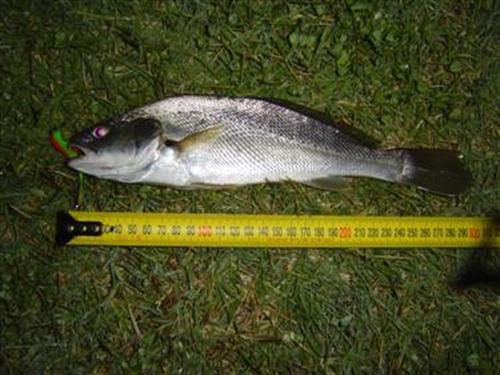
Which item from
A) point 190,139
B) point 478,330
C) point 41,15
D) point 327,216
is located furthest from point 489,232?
point 41,15

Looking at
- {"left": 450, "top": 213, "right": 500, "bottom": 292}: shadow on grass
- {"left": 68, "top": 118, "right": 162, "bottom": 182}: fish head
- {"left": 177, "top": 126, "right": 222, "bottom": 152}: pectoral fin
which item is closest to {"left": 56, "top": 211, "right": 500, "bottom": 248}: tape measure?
{"left": 450, "top": 213, "right": 500, "bottom": 292}: shadow on grass

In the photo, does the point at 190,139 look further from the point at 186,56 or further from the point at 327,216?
the point at 327,216

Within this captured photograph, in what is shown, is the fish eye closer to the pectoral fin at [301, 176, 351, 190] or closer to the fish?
the fish

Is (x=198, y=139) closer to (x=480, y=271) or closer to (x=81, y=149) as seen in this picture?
(x=81, y=149)

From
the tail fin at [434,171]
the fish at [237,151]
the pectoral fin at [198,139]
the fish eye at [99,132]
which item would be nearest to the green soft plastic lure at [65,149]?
the fish at [237,151]

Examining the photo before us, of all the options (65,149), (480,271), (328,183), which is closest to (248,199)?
(328,183)
